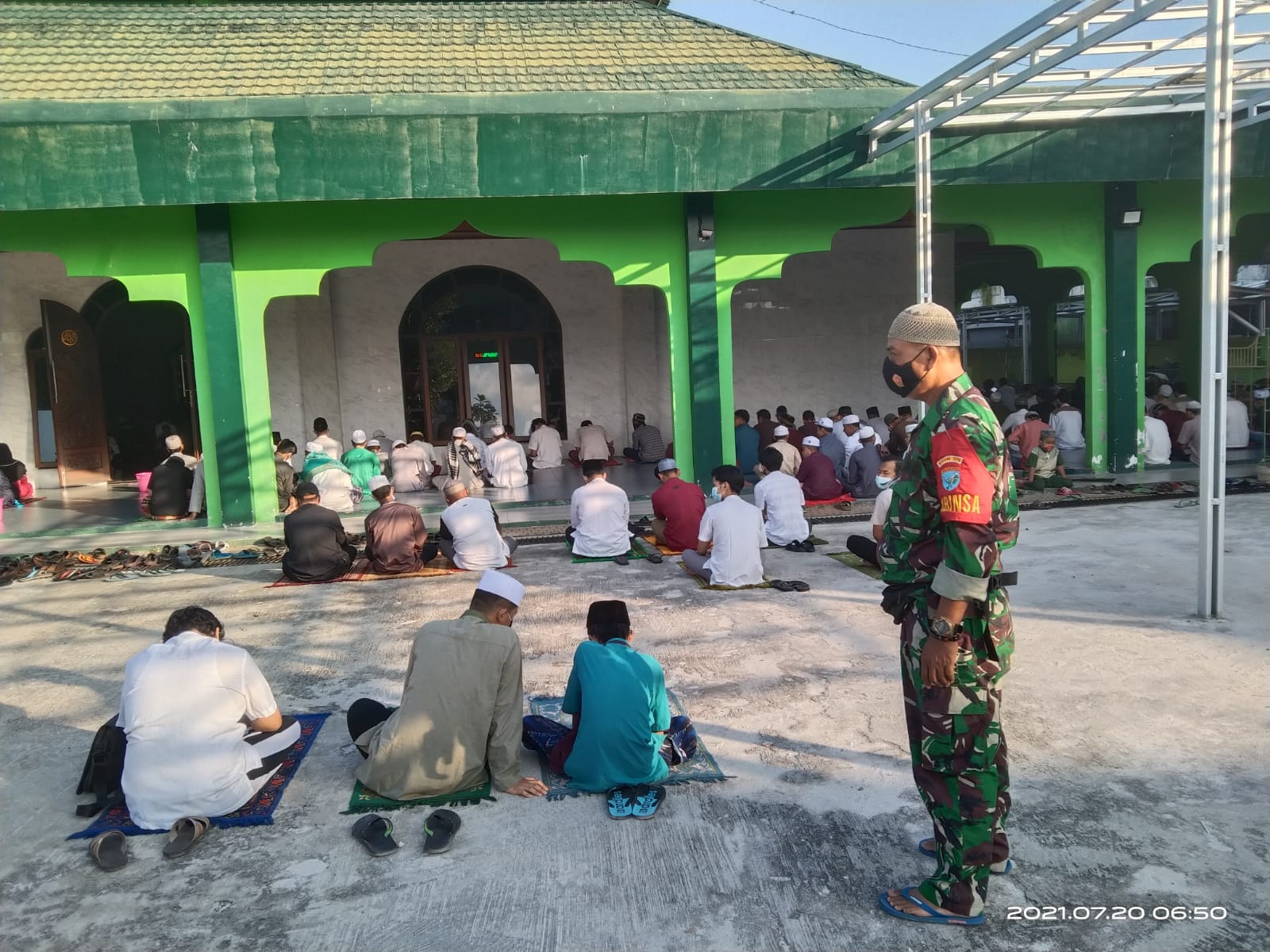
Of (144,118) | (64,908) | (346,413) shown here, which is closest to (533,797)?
(64,908)

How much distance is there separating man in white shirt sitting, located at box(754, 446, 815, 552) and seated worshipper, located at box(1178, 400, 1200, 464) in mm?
6149

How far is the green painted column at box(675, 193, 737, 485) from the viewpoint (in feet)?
35.1

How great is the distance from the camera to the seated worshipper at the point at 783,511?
851cm

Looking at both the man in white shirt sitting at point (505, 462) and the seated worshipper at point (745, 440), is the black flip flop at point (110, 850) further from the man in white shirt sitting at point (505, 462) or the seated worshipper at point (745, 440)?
the seated worshipper at point (745, 440)

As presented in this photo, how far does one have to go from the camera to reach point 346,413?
14.8 meters

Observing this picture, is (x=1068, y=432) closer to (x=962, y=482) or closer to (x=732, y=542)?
(x=732, y=542)

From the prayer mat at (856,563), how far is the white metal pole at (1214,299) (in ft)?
7.13

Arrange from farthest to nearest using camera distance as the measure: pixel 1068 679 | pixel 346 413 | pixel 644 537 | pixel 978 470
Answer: pixel 346 413 → pixel 644 537 → pixel 1068 679 → pixel 978 470

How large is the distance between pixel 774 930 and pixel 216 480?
29.0 ft

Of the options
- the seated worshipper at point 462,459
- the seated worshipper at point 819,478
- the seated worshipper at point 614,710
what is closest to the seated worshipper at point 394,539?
the seated worshipper at point 462,459

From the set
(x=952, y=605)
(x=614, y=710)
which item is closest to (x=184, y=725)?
(x=614, y=710)

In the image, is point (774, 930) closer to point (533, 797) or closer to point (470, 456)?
point (533, 797)

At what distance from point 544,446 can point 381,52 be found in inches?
209

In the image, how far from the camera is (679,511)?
8281mm
